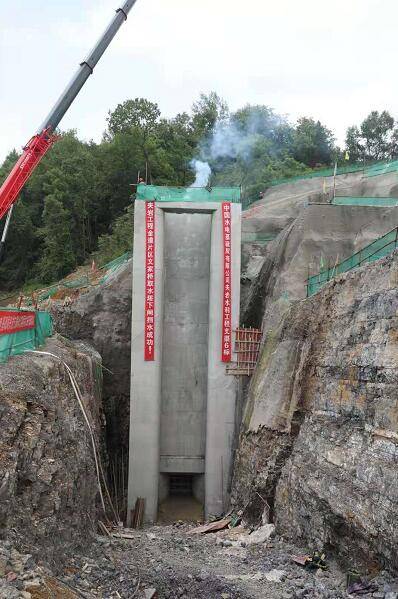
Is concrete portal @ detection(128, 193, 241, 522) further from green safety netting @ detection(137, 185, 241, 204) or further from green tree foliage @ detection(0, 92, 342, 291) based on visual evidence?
green tree foliage @ detection(0, 92, 342, 291)

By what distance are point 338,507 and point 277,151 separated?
28196 mm

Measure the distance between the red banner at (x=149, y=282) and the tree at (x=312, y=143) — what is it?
71.3ft

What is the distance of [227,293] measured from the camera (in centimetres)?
1434

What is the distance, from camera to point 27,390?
22.2 feet

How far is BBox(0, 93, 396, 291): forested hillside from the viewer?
26891 millimetres

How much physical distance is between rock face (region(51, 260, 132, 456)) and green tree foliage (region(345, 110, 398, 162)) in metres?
24.0

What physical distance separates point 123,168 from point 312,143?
13.5 m

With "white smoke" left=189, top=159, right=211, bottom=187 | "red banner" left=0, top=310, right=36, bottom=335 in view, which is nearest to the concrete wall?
"red banner" left=0, top=310, right=36, bottom=335

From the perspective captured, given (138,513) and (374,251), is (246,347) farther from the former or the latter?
(374,251)

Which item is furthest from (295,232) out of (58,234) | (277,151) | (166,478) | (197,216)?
(277,151)

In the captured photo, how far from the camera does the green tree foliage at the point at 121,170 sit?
26.9 meters

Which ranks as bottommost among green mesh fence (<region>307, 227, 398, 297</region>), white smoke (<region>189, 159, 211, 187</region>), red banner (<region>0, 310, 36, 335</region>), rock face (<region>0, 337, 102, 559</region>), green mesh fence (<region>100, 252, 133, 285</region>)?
rock face (<region>0, 337, 102, 559</region>)

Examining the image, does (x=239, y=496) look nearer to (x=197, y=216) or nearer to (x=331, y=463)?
(x=331, y=463)

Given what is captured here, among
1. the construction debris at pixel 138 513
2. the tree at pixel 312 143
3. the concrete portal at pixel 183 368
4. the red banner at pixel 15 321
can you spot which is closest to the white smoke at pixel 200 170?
the tree at pixel 312 143
